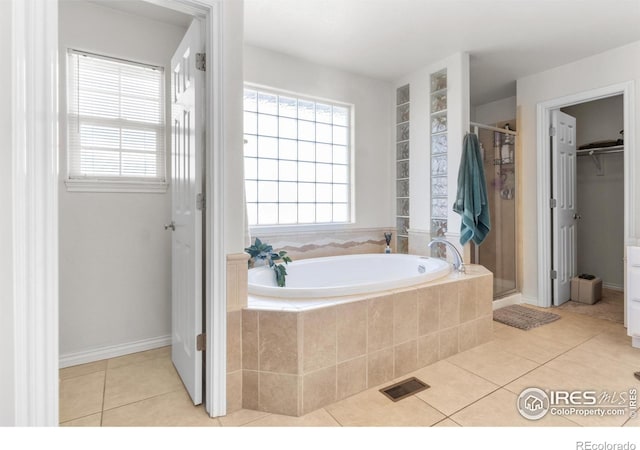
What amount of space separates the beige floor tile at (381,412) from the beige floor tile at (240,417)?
345mm

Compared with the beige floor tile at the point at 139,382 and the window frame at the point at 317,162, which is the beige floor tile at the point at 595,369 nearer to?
the window frame at the point at 317,162

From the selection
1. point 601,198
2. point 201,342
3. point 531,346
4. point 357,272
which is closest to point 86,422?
point 201,342

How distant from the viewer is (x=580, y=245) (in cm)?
420

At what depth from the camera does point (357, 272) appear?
305cm

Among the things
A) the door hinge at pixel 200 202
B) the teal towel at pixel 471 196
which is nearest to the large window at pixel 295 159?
the teal towel at pixel 471 196

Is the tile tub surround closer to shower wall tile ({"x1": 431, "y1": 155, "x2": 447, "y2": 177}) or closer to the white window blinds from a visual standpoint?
shower wall tile ({"x1": 431, "y1": 155, "x2": 447, "y2": 177})

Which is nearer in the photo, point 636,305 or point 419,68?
point 636,305

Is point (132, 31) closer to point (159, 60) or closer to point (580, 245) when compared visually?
point (159, 60)

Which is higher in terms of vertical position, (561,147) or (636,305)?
(561,147)

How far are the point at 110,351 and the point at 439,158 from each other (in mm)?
3112

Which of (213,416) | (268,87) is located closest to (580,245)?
(268,87)

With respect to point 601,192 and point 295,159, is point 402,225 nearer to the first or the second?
point 295,159

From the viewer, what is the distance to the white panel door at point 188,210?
A: 64.6 inches

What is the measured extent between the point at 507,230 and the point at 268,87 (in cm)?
279
